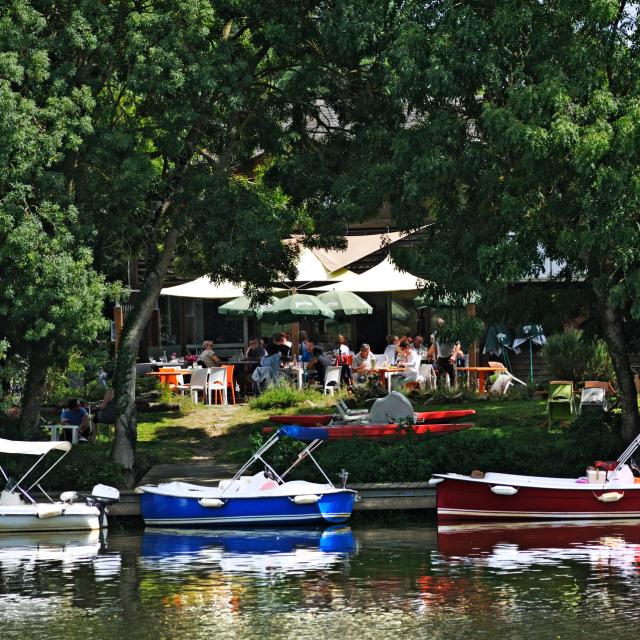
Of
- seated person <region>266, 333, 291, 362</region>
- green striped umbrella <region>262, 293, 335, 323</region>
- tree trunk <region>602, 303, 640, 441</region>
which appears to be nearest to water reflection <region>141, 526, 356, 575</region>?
tree trunk <region>602, 303, 640, 441</region>

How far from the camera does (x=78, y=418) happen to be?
2884 centimetres

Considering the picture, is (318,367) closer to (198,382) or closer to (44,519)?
(198,382)

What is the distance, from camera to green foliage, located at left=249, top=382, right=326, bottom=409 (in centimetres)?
3173

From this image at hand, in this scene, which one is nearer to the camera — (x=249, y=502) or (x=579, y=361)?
(x=249, y=502)

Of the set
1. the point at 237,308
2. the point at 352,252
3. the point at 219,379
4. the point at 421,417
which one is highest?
the point at 352,252

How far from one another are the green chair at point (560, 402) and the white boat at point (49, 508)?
9.19m

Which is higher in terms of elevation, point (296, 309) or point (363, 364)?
point (296, 309)

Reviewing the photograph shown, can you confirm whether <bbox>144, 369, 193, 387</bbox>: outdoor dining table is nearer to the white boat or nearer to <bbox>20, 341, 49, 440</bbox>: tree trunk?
<bbox>20, 341, 49, 440</bbox>: tree trunk

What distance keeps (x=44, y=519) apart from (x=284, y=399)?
9669 mm

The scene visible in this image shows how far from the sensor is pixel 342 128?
86.3 ft

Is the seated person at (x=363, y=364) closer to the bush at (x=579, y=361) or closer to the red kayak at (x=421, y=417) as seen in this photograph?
the bush at (x=579, y=361)

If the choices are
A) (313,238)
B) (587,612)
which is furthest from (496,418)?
(587,612)

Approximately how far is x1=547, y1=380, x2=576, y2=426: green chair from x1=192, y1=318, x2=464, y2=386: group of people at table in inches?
220

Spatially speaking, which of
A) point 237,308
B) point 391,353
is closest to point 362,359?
point 391,353
